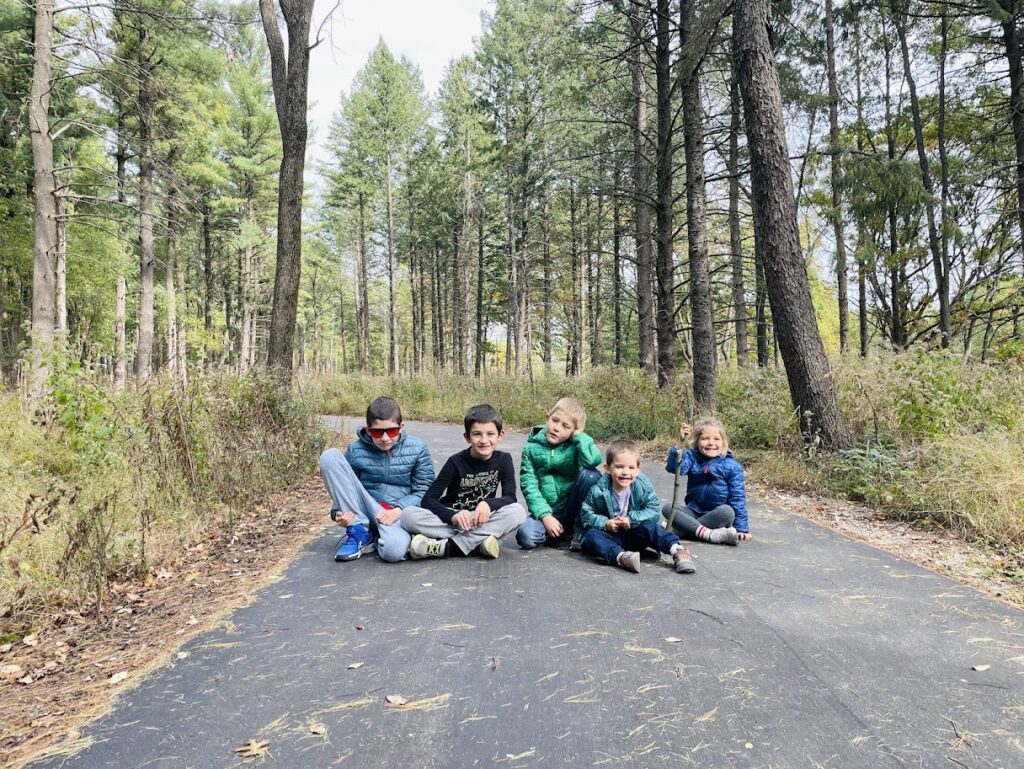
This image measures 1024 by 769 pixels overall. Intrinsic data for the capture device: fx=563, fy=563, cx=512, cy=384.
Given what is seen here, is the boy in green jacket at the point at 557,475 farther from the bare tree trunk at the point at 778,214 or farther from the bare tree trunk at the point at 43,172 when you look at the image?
the bare tree trunk at the point at 43,172

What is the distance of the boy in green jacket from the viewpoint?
438cm

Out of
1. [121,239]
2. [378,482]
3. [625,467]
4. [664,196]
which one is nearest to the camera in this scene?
[625,467]

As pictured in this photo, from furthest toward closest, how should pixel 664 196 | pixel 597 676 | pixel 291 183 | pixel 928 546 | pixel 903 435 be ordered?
pixel 664 196
pixel 291 183
pixel 903 435
pixel 928 546
pixel 597 676

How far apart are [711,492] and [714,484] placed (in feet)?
0.25

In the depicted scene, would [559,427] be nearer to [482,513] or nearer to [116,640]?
[482,513]

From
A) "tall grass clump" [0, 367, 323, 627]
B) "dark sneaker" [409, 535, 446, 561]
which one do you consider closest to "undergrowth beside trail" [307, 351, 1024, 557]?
"dark sneaker" [409, 535, 446, 561]

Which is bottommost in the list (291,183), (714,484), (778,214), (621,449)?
(714,484)

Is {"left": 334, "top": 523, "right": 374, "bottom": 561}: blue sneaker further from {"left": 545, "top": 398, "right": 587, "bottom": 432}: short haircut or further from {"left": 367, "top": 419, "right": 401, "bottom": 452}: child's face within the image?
{"left": 545, "top": 398, "right": 587, "bottom": 432}: short haircut

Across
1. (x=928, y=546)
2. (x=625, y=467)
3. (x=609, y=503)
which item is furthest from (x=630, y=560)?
(x=928, y=546)

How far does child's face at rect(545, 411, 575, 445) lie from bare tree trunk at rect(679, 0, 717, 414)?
6415 millimetres

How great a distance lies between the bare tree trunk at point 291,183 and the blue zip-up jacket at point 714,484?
6536 millimetres

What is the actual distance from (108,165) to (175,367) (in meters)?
20.5

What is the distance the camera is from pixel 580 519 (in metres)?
4.32

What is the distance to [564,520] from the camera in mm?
4492
